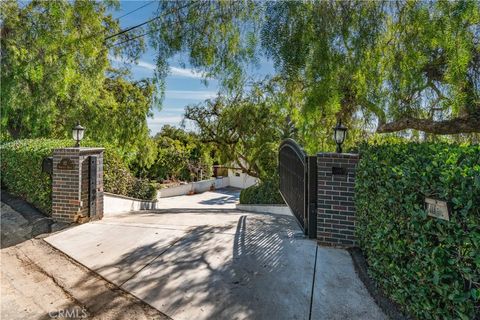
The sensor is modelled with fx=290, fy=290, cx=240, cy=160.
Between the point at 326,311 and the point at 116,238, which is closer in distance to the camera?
the point at 326,311

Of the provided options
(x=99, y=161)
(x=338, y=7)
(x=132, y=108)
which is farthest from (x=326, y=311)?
(x=132, y=108)

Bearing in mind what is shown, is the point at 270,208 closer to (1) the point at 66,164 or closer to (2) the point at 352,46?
(1) the point at 66,164

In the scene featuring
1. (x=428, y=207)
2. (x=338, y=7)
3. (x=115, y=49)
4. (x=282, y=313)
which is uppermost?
(x=115, y=49)

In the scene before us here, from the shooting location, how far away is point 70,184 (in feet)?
16.3

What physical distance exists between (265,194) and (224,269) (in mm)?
7972

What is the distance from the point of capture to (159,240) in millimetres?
4152

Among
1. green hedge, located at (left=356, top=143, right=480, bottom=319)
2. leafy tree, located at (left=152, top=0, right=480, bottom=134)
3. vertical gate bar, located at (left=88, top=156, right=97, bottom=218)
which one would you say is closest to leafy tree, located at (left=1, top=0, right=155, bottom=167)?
leafy tree, located at (left=152, top=0, right=480, bottom=134)

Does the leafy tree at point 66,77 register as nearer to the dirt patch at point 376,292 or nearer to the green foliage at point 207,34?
the green foliage at point 207,34

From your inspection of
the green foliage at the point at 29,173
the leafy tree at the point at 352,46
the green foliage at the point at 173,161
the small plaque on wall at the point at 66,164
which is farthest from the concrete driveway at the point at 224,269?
the green foliage at the point at 173,161

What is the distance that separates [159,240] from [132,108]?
29.9 feet

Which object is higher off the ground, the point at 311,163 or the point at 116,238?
the point at 311,163

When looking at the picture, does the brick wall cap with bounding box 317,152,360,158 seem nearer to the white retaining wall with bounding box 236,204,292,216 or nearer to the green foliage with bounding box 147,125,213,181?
the white retaining wall with bounding box 236,204,292,216

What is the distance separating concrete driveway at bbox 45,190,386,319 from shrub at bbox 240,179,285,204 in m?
5.54

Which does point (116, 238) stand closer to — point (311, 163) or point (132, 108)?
point (311, 163)
